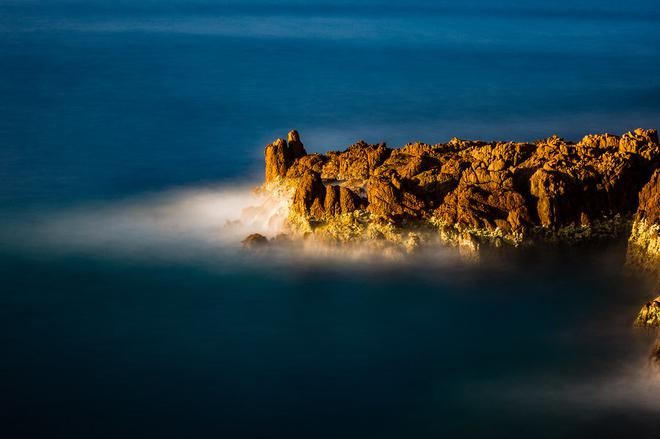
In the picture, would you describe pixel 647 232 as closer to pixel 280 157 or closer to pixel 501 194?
pixel 501 194

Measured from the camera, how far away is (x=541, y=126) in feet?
188

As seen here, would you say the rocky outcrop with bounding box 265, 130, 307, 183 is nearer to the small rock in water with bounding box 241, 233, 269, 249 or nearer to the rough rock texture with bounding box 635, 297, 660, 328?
the small rock in water with bounding box 241, 233, 269, 249

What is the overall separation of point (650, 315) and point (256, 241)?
38.8 ft

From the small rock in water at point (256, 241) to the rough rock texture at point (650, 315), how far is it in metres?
11.2

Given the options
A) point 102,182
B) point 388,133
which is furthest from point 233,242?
point 388,133

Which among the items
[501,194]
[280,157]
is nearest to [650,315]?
[501,194]

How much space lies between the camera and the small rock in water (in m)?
35.0

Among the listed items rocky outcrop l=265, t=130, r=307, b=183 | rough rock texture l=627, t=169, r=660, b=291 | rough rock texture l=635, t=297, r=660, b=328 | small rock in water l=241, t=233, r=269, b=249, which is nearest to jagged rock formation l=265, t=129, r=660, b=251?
rough rock texture l=627, t=169, r=660, b=291

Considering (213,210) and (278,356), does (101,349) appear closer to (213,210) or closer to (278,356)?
(278,356)

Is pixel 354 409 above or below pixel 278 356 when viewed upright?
below

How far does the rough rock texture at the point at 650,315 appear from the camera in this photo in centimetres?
2825

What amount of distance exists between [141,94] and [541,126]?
73.1 ft

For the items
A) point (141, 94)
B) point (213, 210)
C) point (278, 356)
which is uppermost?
point (141, 94)

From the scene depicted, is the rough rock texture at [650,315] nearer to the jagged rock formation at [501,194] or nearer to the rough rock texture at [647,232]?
the rough rock texture at [647,232]
